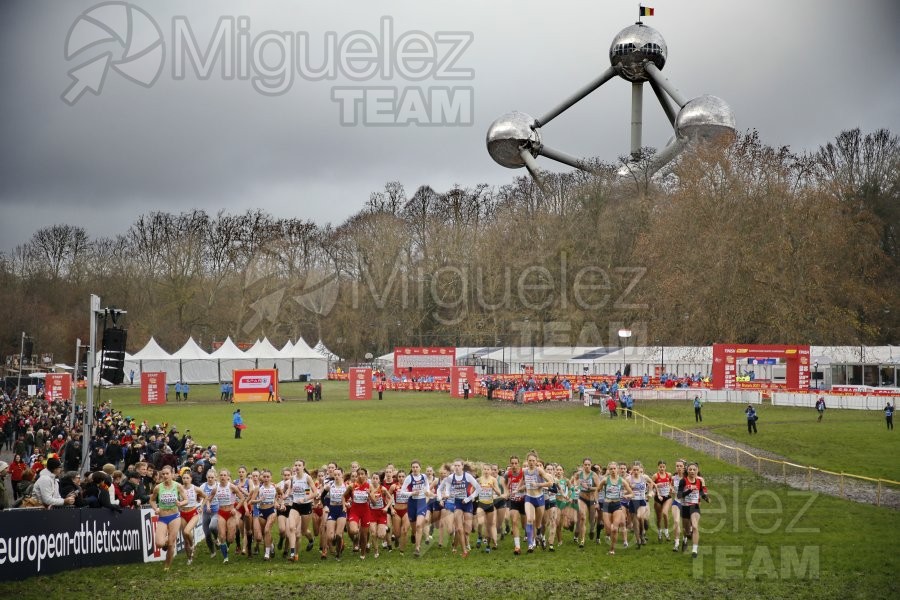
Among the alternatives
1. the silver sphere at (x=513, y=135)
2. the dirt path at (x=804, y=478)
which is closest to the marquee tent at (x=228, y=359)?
the silver sphere at (x=513, y=135)

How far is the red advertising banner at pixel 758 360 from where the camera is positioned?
47.5 metres

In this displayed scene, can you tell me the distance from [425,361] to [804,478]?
4426 centimetres

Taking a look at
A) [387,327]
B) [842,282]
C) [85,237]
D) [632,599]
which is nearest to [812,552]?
[632,599]

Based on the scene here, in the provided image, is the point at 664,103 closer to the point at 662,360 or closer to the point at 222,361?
the point at 662,360

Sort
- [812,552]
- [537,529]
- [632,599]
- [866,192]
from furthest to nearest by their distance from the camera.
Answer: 1. [866,192]
2. [537,529]
3. [812,552]
4. [632,599]

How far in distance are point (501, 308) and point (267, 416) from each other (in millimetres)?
34777

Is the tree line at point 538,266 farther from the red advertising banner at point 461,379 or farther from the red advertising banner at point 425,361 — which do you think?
the red advertising banner at point 461,379

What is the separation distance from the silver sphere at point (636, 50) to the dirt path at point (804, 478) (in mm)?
39198

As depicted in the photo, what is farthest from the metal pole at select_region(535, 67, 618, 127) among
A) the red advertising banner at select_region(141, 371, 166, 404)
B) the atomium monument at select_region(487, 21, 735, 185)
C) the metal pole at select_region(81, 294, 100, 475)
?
the metal pole at select_region(81, 294, 100, 475)

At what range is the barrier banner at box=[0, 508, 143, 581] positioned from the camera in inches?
448

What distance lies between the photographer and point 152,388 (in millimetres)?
51125

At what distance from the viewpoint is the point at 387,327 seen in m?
82.2

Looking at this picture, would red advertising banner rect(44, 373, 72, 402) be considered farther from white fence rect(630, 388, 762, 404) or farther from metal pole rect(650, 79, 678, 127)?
metal pole rect(650, 79, 678, 127)

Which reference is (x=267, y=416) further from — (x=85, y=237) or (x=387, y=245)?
(x=85, y=237)
